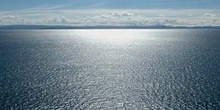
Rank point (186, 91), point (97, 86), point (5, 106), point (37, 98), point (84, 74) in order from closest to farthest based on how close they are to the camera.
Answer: point (5, 106), point (37, 98), point (186, 91), point (97, 86), point (84, 74)

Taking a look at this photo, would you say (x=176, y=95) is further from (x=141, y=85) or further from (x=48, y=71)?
(x=48, y=71)

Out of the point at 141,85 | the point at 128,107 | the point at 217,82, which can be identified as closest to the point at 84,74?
the point at 141,85

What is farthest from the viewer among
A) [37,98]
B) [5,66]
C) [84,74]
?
[5,66]

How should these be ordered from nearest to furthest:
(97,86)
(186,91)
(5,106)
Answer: (5,106) < (186,91) < (97,86)

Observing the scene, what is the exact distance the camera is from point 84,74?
325ft

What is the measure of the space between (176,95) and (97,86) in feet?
78.8

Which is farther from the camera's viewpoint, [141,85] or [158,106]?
[141,85]

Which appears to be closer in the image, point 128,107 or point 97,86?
point 128,107

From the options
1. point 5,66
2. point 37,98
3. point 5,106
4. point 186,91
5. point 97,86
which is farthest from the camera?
point 5,66

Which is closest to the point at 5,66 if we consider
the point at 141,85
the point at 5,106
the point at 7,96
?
the point at 7,96

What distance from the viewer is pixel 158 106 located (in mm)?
62750

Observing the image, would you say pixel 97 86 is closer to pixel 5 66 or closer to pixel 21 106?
pixel 21 106

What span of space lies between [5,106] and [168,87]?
4471 cm

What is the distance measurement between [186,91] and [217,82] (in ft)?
47.4
